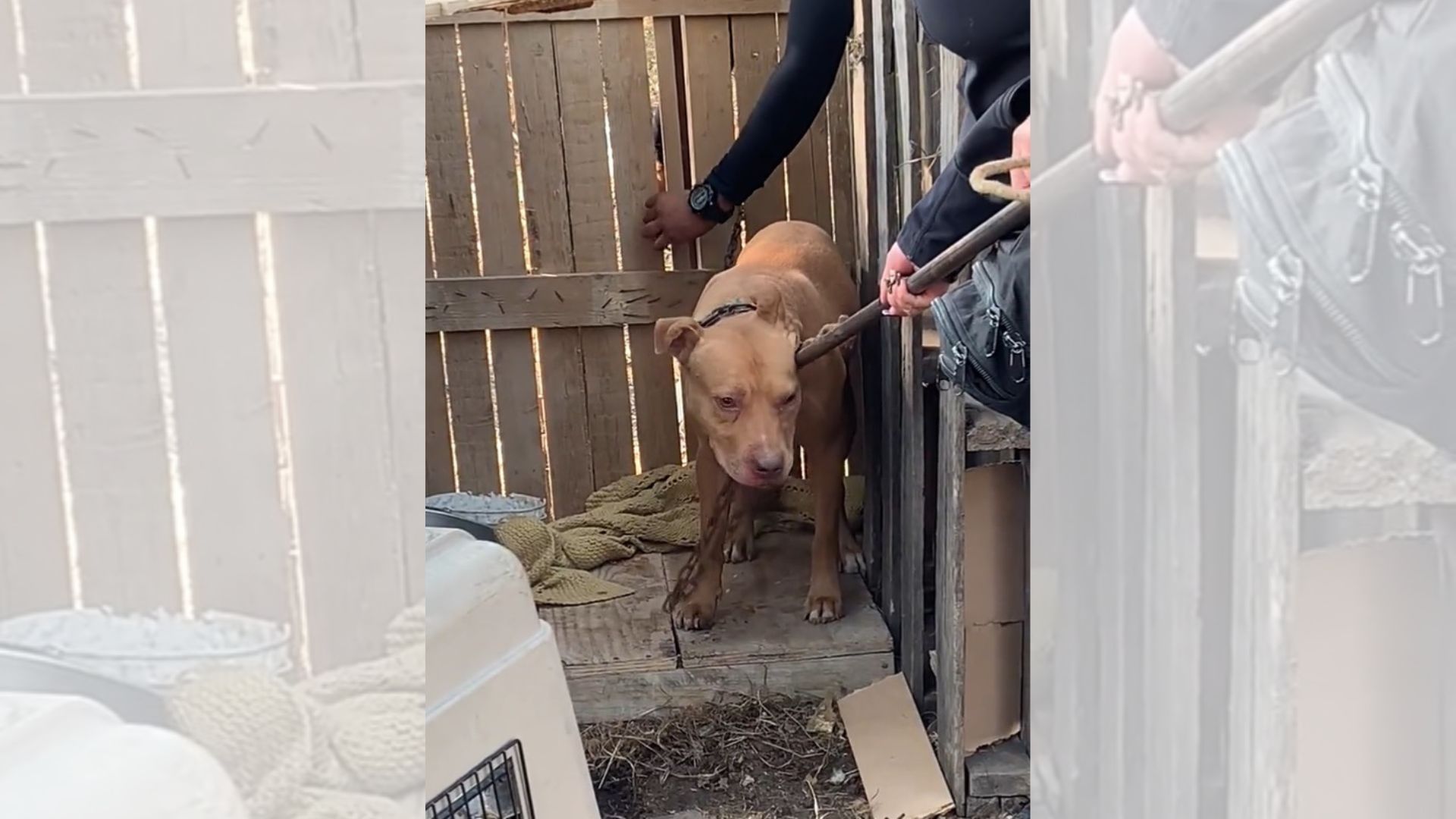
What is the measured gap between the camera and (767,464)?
2.46 metres

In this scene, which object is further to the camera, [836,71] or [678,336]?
[836,71]

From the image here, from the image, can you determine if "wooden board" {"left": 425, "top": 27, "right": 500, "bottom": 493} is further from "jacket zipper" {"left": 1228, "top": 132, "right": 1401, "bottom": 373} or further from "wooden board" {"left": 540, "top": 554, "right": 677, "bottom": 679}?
"jacket zipper" {"left": 1228, "top": 132, "right": 1401, "bottom": 373}

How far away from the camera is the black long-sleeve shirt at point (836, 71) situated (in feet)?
4.04

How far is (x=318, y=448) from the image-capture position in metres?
0.73

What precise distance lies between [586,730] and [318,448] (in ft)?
5.97

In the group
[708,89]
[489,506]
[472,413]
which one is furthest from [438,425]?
[708,89]

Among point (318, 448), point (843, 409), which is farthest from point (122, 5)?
point (843, 409)

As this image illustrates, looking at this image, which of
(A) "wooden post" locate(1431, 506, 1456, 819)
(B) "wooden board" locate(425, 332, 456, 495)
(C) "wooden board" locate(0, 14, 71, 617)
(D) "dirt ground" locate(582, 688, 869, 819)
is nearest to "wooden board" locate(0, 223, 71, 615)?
(C) "wooden board" locate(0, 14, 71, 617)

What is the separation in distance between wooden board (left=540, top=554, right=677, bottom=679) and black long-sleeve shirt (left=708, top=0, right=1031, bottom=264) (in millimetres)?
1088

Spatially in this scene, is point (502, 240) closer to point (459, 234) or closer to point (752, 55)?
point (459, 234)

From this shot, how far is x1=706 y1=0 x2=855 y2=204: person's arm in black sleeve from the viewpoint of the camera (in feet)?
8.43

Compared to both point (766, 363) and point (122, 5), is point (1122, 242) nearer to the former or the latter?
point (122, 5)

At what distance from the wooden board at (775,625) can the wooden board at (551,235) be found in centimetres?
55

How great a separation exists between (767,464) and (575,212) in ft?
3.94
